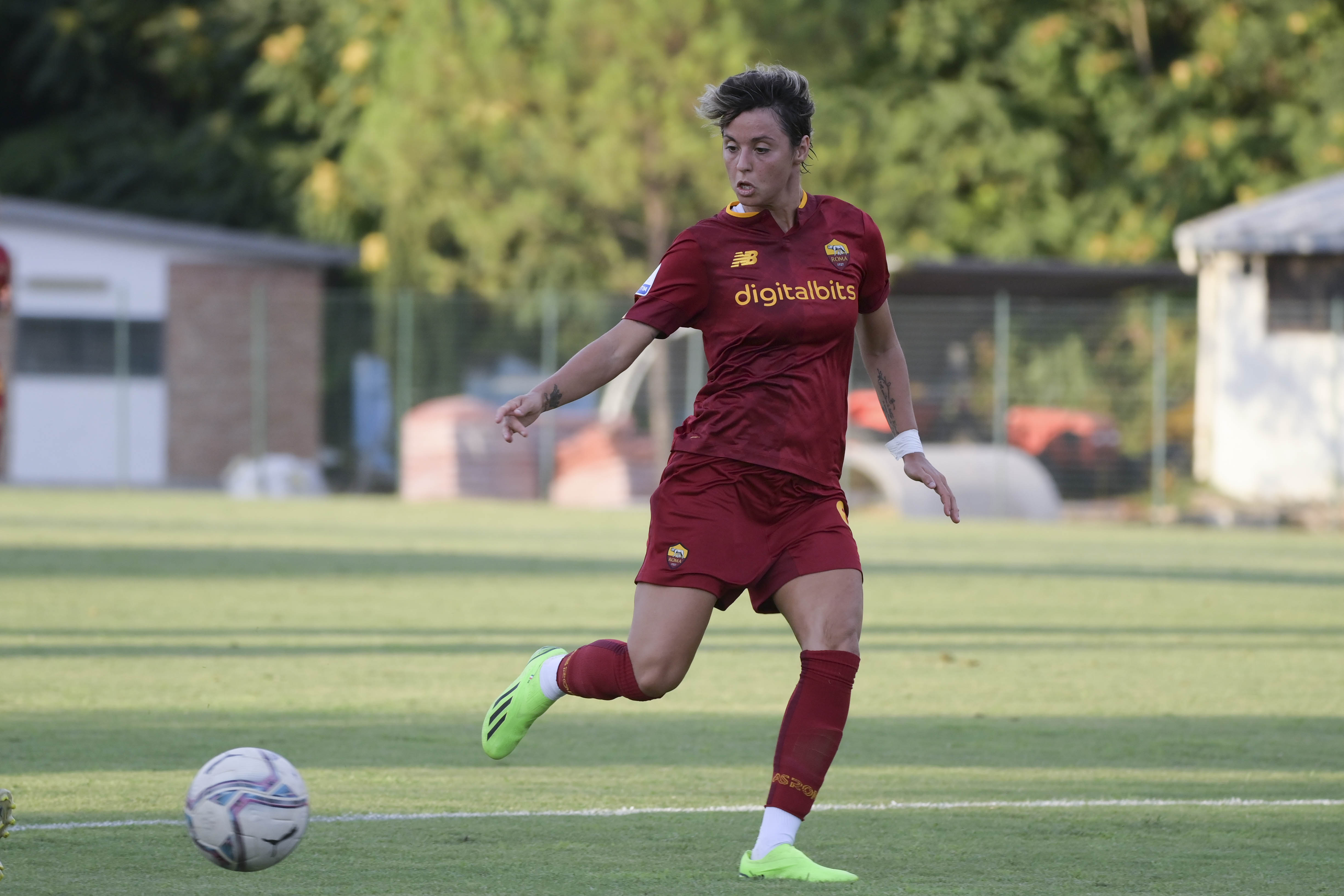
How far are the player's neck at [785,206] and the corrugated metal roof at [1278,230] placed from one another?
71.5ft

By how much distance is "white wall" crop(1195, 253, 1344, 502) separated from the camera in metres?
24.2

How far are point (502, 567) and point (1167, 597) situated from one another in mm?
5295

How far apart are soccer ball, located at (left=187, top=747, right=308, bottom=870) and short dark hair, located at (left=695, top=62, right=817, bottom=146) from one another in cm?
210

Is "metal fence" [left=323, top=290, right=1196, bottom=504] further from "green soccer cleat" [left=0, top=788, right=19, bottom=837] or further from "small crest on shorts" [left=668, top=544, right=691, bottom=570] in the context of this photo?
"green soccer cleat" [left=0, top=788, right=19, bottom=837]

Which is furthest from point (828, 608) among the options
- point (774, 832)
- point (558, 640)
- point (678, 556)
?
point (558, 640)

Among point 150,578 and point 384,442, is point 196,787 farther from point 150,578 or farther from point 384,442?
point 384,442

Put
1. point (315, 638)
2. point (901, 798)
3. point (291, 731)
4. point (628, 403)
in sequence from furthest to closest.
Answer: point (628, 403), point (315, 638), point (291, 731), point (901, 798)

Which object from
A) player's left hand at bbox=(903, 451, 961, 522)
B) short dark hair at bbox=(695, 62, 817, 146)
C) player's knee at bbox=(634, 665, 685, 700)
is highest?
short dark hair at bbox=(695, 62, 817, 146)

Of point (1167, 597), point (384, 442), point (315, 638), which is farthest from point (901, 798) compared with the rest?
point (384, 442)

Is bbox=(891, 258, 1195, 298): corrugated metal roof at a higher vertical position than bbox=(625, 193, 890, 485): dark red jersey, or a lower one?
higher

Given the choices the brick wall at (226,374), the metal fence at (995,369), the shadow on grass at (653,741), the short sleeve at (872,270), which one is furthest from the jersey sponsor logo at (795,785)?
the brick wall at (226,374)

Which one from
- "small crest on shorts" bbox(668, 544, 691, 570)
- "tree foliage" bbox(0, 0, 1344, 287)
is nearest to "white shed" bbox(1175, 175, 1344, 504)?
"tree foliage" bbox(0, 0, 1344, 287)

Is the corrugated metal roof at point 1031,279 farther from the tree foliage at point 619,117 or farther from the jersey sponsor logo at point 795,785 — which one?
the jersey sponsor logo at point 795,785

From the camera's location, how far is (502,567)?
1515 cm
